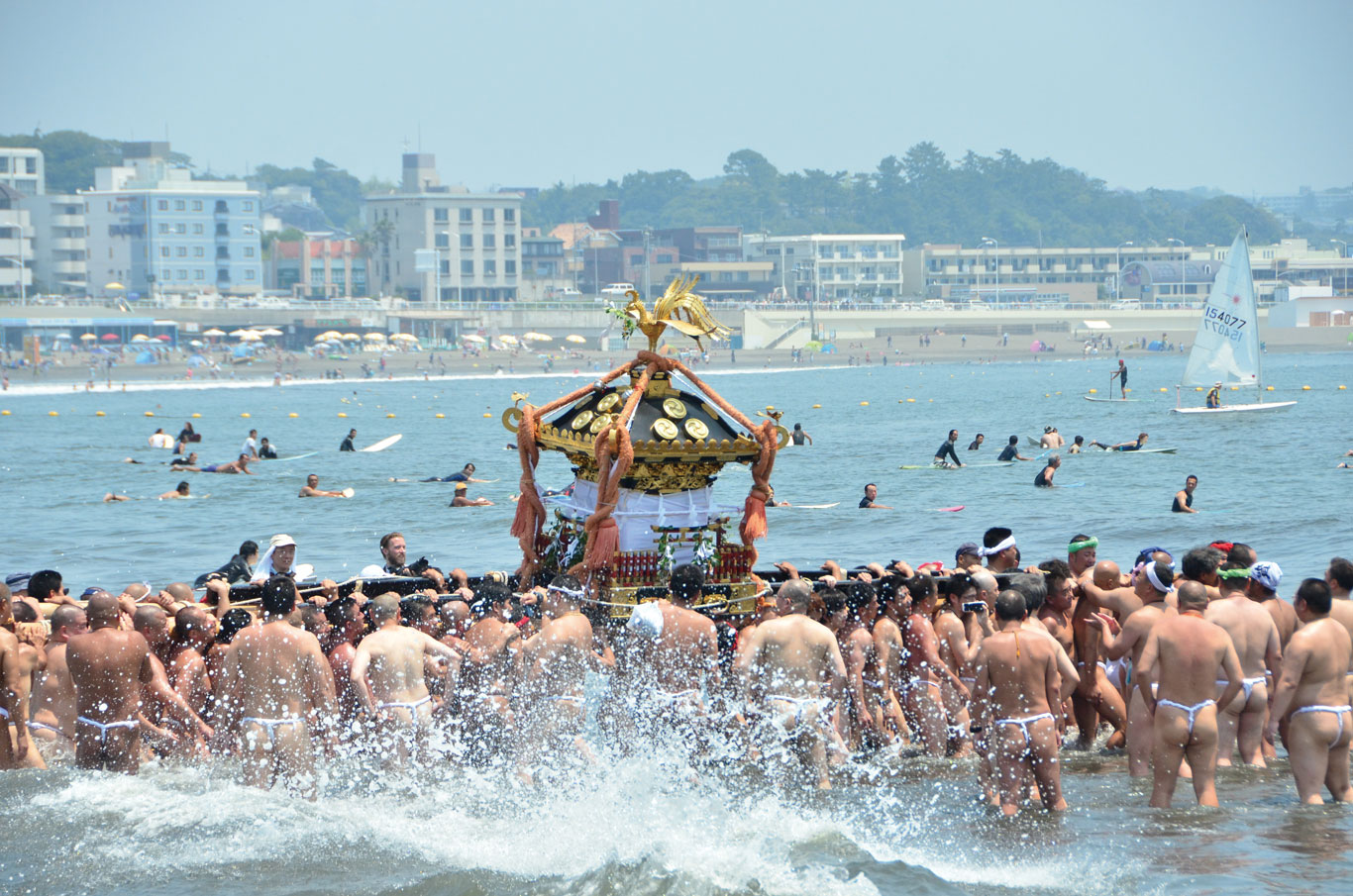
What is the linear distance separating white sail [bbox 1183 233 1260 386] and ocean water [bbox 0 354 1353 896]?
8.11 ft

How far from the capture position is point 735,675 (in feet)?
34.2

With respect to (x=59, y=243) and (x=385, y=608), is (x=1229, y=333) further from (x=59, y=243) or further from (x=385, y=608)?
(x=59, y=243)

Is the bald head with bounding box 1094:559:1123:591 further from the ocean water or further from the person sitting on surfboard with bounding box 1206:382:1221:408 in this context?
the person sitting on surfboard with bounding box 1206:382:1221:408

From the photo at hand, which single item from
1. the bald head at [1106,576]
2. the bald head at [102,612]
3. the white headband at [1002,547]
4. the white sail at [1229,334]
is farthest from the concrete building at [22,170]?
the bald head at [1106,576]

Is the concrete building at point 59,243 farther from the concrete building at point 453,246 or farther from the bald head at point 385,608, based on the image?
the bald head at point 385,608

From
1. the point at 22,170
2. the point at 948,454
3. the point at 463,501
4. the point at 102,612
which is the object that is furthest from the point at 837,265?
the point at 102,612

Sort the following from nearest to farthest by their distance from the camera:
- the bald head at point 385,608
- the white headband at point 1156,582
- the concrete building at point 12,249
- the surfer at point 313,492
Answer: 1. the bald head at point 385,608
2. the white headband at point 1156,582
3. the surfer at point 313,492
4. the concrete building at point 12,249

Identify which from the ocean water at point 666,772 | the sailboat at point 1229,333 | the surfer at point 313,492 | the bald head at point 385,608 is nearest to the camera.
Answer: the ocean water at point 666,772

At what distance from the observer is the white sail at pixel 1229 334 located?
5394 centimetres

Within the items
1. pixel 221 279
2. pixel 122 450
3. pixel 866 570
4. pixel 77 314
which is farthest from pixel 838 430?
pixel 221 279

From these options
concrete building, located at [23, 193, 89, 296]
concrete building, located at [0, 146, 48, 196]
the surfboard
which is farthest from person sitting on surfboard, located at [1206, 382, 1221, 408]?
concrete building, located at [0, 146, 48, 196]

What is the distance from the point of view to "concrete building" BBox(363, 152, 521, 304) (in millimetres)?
148000

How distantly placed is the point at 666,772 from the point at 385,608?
235cm

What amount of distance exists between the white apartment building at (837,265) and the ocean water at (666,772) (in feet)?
260
